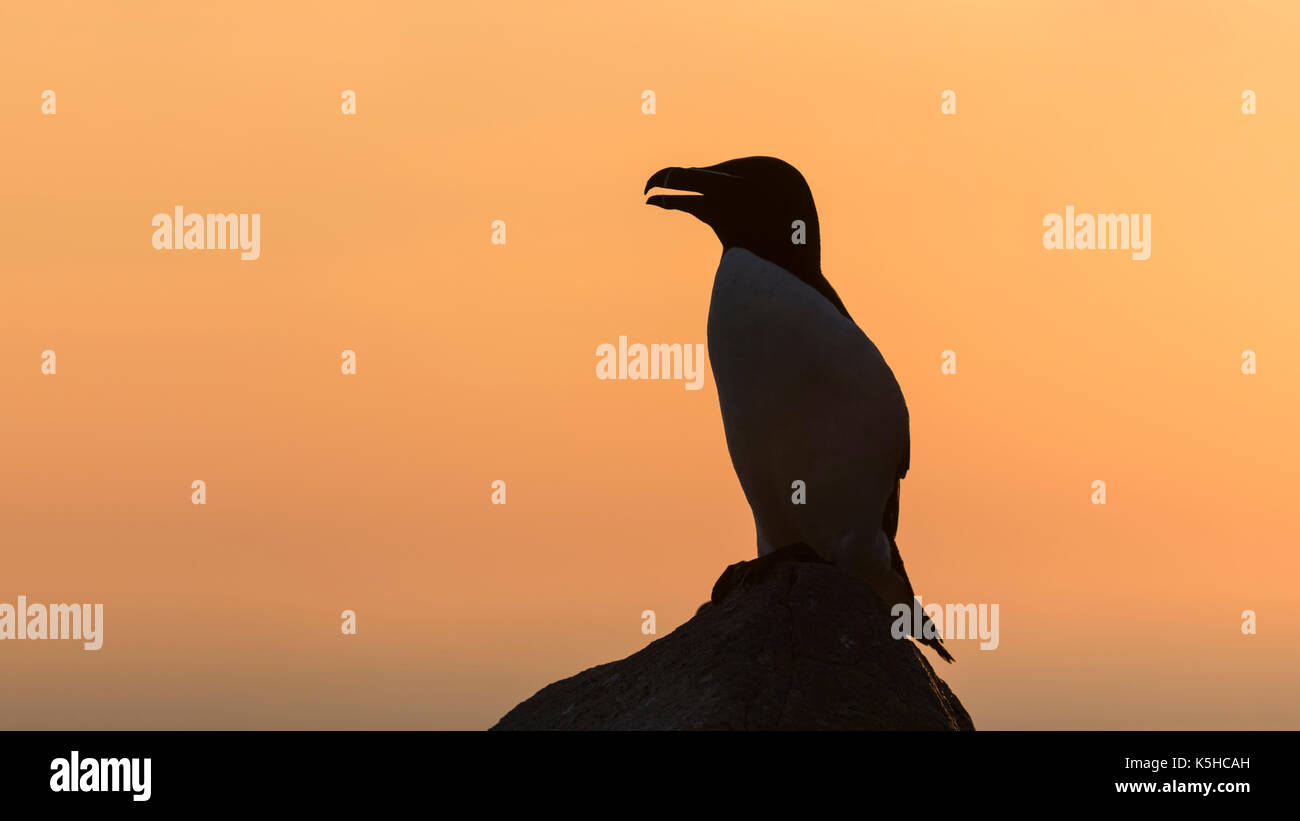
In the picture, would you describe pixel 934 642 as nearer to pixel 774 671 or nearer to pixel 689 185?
pixel 774 671

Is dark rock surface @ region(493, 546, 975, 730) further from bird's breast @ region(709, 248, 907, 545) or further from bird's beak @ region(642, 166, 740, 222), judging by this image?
bird's beak @ region(642, 166, 740, 222)

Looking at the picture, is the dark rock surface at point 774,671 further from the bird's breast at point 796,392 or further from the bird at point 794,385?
the bird's breast at point 796,392

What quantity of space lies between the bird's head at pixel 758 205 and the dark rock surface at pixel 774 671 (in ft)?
5.97

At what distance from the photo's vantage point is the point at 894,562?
26.5ft

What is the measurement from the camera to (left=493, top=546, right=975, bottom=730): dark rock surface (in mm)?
6285

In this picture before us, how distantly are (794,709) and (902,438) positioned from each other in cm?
218

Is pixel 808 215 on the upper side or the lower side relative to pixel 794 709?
upper

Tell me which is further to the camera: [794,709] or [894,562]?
[894,562]

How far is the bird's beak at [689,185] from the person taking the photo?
791 centimetres

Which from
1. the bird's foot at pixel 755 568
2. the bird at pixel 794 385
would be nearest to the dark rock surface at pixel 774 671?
the bird's foot at pixel 755 568

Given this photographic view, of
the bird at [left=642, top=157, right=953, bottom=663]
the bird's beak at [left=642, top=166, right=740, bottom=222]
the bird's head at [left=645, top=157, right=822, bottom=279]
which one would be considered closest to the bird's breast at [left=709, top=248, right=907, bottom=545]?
the bird at [left=642, top=157, right=953, bottom=663]
